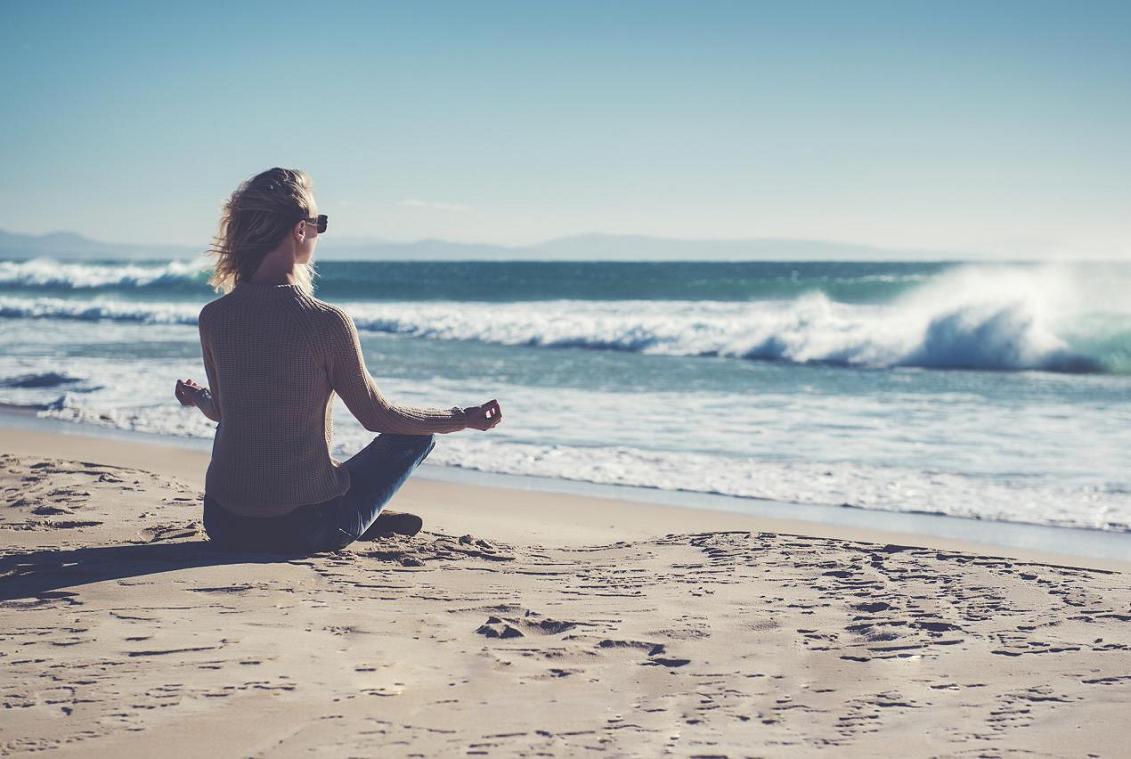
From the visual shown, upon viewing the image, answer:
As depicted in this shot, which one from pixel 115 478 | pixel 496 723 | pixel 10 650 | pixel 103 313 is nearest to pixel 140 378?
pixel 115 478

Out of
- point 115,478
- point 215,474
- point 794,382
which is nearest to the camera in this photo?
point 215,474

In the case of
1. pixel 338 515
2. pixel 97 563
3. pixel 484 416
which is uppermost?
pixel 484 416

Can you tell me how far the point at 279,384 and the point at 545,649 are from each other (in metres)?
1.26

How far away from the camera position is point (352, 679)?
2592 mm

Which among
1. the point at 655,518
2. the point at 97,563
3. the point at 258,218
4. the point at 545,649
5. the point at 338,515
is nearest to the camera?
the point at 545,649

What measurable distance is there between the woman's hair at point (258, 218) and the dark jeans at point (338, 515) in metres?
0.71

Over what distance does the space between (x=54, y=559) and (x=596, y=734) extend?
2.32m

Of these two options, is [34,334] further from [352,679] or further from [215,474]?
[352,679]

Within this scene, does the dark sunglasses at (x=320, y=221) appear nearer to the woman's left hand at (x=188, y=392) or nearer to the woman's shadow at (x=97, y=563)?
the woman's left hand at (x=188, y=392)

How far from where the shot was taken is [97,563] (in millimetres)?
3586

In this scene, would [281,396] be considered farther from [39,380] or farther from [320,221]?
[39,380]

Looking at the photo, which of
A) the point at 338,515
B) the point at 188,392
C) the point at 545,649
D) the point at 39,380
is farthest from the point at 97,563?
the point at 39,380

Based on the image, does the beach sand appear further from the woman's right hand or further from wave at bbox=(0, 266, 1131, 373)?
wave at bbox=(0, 266, 1131, 373)

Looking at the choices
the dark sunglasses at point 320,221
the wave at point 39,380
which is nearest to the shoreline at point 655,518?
the dark sunglasses at point 320,221
